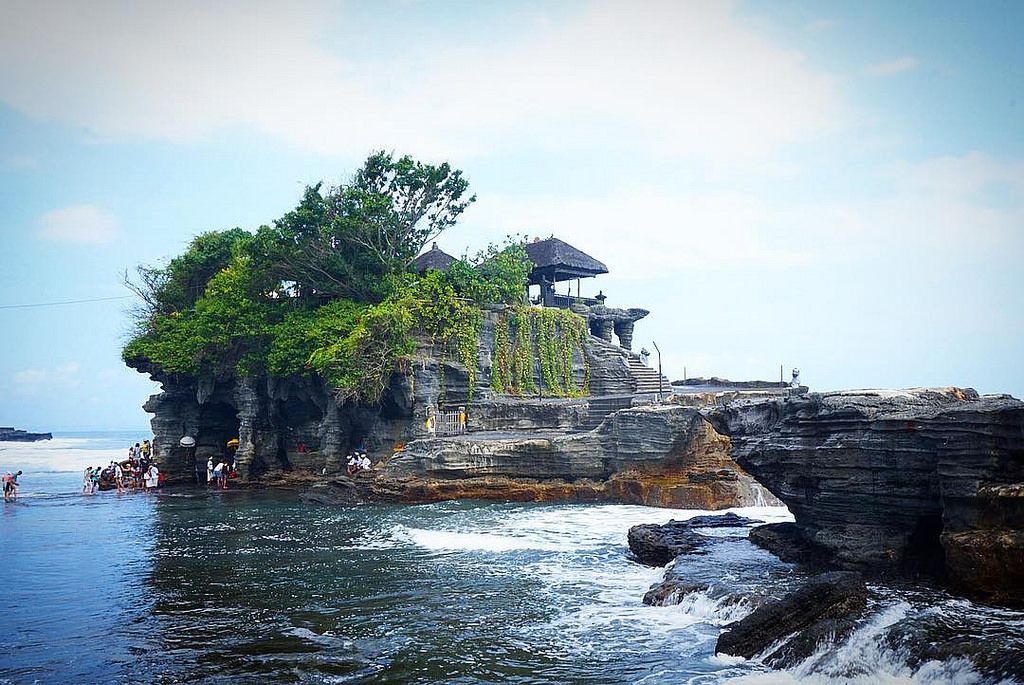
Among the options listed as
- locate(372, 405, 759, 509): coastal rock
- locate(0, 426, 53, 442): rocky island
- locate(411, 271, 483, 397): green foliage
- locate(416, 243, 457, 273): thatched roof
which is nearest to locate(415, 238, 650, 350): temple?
locate(416, 243, 457, 273): thatched roof

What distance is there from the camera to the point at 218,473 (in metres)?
32.0

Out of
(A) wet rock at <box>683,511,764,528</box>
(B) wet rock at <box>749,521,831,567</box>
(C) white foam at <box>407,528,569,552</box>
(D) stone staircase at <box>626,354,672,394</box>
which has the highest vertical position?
(D) stone staircase at <box>626,354,672,394</box>

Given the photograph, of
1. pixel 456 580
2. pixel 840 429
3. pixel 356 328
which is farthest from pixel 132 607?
pixel 356 328

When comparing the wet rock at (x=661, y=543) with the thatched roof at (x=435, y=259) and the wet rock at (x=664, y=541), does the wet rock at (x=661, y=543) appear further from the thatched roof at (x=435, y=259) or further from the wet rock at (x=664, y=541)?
the thatched roof at (x=435, y=259)

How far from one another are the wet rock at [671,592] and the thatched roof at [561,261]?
27.7 m

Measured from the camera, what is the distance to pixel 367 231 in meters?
30.9

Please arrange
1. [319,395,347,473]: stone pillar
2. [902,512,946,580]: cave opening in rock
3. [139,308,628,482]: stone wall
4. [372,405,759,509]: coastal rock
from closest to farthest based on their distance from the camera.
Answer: [902,512,946,580]: cave opening in rock, [372,405,759,509]: coastal rock, [139,308,628,482]: stone wall, [319,395,347,473]: stone pillar

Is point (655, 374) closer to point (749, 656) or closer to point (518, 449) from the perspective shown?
point (518, 449)

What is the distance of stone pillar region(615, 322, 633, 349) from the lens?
43.2 metres

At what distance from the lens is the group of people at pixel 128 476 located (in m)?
32.1

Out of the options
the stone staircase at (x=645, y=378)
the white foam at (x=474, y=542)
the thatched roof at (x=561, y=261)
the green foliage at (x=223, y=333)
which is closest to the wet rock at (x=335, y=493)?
the white foam at (x=474, y=542)

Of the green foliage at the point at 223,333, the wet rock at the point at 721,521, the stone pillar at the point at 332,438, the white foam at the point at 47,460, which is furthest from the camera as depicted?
the white foam at the point at 47,460

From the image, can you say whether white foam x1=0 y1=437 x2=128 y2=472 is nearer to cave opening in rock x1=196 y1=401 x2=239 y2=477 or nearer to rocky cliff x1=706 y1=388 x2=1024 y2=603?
cave opening in rock x1=196 y1=401 x2=239 y2=477

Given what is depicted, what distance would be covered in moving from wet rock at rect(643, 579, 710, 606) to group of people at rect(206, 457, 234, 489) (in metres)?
24.1
